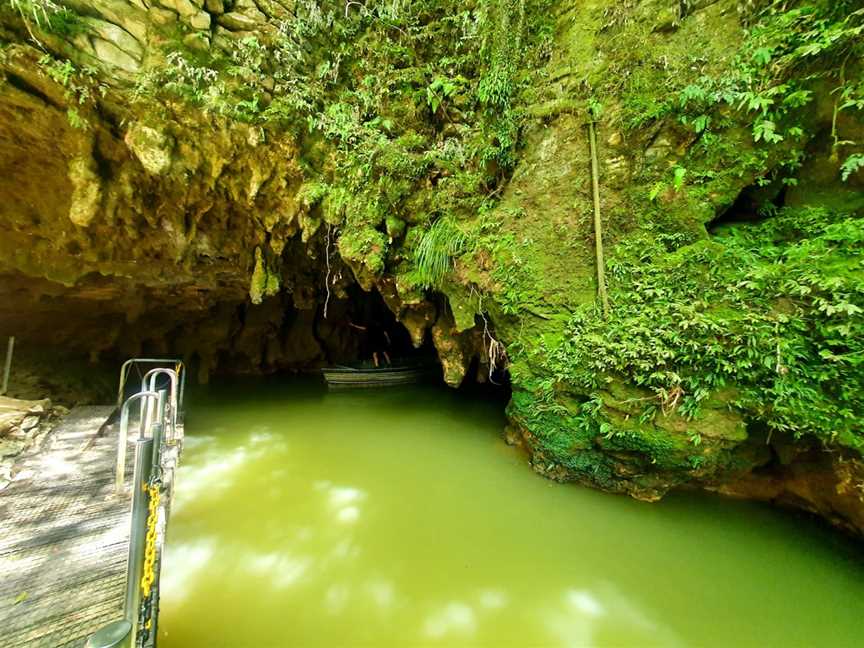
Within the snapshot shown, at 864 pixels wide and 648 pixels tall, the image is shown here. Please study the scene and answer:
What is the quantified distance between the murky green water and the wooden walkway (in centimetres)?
67

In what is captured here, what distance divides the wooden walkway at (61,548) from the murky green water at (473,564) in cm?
67

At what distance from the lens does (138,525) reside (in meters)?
1.24

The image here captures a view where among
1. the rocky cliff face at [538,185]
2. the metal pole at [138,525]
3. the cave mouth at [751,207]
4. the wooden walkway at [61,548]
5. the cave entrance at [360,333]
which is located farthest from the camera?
the cave entrance at [360,333]

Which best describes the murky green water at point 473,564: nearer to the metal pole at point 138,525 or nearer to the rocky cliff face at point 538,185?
the rocky cliff face at point 538,185

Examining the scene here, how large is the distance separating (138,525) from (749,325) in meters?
4.30

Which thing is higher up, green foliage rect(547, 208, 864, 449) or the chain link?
green foliage rect(547, 208, 864, 449)

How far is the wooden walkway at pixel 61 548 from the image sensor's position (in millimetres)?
1597

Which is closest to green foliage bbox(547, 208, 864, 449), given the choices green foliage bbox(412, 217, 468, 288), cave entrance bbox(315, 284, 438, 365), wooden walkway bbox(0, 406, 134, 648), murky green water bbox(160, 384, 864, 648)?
murky green water bbox(160, 384, 864, 648)

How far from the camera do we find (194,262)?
19.2 ft

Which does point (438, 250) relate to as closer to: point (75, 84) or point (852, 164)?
point (852, 164)

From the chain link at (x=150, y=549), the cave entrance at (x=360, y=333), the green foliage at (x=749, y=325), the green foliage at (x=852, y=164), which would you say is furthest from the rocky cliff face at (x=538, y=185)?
the cave entrance at (x=360, y=333)

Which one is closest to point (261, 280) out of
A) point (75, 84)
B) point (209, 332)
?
point (75, 84)

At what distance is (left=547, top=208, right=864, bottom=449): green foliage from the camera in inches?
97.6

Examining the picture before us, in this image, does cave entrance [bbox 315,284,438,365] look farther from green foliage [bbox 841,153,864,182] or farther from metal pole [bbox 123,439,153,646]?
green foliage [bbox 841,153,864,182]
